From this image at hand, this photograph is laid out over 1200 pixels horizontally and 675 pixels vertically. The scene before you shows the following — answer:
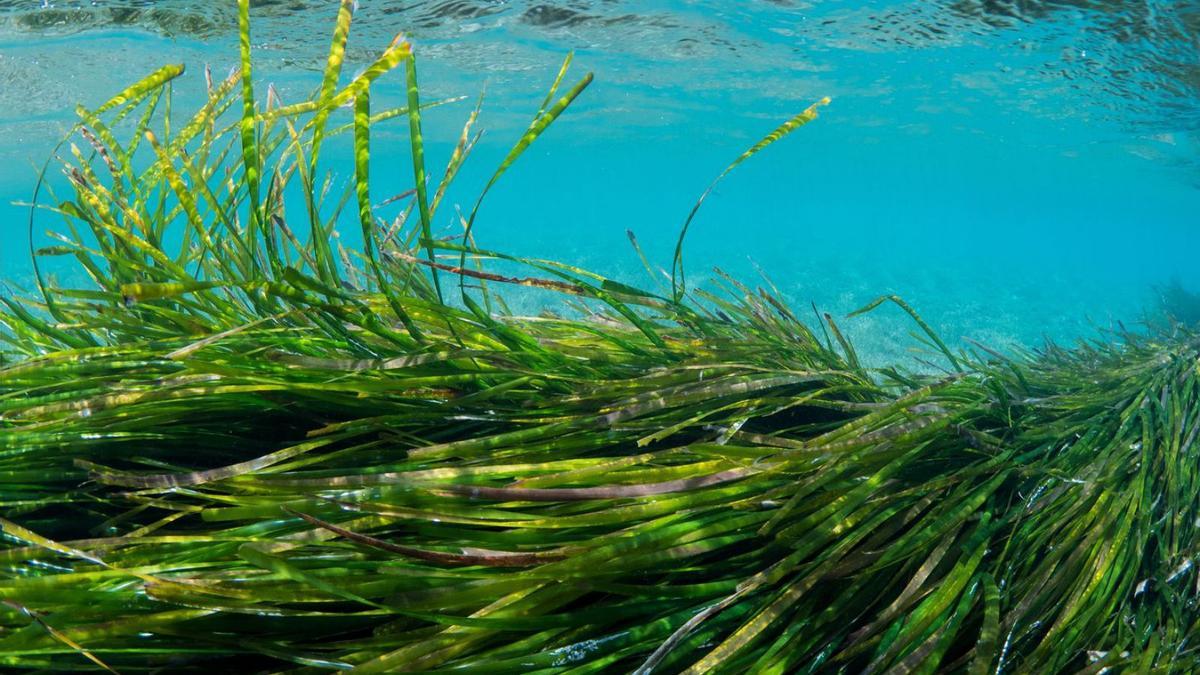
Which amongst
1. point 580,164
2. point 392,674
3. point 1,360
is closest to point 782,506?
point 392,674

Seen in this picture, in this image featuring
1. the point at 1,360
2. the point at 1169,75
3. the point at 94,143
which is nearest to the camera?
the point at 94,143

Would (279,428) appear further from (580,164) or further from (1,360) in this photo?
(580,164)

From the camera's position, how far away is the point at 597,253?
82.2 ft

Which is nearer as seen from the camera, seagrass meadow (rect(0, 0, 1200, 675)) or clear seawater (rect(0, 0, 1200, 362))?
seagrass meadow (rect(0, 0, 1200, 675))

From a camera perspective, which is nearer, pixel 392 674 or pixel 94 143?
pixel 392 674

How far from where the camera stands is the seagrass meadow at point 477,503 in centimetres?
114

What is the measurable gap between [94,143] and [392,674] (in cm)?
163

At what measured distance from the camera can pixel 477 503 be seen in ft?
4.41

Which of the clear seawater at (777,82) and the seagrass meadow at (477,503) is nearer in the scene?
the seagrass meadow at (477,503)

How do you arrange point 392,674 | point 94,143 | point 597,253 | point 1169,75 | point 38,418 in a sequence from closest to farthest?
point 392,674 → point 38,418 → point 94,143 → point 1169,75 → point 597,253

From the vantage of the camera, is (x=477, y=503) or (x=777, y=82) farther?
(x=777, y=82)

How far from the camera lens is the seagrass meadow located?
44.9 inches

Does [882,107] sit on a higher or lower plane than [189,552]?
lower

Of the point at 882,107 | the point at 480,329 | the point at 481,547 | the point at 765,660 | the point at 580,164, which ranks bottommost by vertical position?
the point at 580,164
